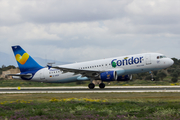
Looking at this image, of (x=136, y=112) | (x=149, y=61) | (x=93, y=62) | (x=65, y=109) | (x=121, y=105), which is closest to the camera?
(x=136, y=112)

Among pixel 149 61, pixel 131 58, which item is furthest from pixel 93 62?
pixel 149 61

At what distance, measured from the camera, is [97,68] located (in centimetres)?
3797

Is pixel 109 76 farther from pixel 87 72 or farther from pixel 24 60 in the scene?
pixel 24 60

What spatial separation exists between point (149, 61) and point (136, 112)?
21.1 meters

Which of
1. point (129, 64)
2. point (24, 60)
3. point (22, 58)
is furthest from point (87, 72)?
point (22, 58)

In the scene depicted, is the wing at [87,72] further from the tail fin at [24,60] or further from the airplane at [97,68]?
the tail fin at [24,60]

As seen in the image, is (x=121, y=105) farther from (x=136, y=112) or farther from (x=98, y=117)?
(x=98, y=117)

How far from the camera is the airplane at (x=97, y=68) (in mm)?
35625

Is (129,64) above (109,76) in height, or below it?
above

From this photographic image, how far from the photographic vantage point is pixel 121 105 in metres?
18.2

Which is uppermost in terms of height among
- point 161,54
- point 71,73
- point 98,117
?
point 161,54

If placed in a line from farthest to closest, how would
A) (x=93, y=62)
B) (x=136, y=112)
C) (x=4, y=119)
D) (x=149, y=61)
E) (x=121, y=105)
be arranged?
1. (x=93, y=62)
2. (x=149, y=61)
3. (x=121, y=105)
4. (x=136, y=112)
5. (x=4, y=119)

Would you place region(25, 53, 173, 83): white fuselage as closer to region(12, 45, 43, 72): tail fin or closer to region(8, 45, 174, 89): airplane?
region(8, 45, 174, 89): airplane

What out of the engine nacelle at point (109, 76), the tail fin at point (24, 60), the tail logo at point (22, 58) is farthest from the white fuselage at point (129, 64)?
the tail logo at point (22, 58)
